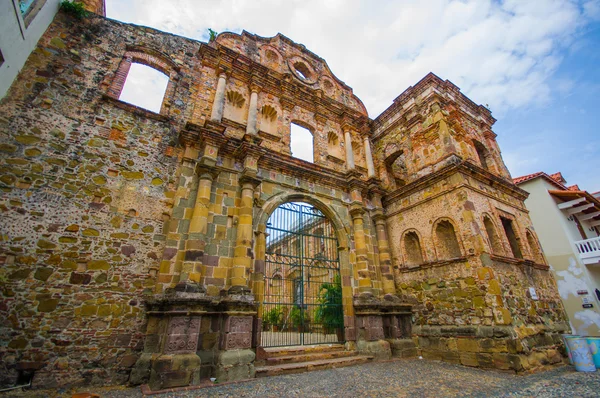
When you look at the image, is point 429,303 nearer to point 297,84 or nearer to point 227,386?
point 227,386

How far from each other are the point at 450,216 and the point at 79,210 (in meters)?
9.04

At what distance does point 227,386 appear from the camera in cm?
481

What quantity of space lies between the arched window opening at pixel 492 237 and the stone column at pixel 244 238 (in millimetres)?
6434

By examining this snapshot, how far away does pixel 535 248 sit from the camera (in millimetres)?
8695

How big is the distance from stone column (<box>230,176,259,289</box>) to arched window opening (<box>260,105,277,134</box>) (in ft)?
8.73

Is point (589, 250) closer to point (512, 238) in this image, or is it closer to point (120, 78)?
point (512, 238)

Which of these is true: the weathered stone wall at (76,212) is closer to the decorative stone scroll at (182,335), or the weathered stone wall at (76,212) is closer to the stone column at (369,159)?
the decorative stone scroll at (182,335)

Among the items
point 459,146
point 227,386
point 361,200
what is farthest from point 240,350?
point 459,146

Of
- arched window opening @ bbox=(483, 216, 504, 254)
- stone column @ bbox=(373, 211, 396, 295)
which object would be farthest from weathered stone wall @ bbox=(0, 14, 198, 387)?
arched window opening @ bbox=(483, 216, 504, 254)

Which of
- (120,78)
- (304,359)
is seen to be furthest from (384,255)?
(120,78)

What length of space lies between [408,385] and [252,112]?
7922mm

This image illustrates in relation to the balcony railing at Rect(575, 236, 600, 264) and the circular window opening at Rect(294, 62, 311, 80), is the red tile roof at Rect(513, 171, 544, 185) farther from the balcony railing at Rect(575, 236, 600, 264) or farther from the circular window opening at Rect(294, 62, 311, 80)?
the circular window opening at Rect(294, 62, 311, 80)

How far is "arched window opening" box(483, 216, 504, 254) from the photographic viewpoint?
23.8 ft

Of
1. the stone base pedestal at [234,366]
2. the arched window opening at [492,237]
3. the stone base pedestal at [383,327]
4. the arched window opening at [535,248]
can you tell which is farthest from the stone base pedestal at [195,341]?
the arched window opening at [535,248]
